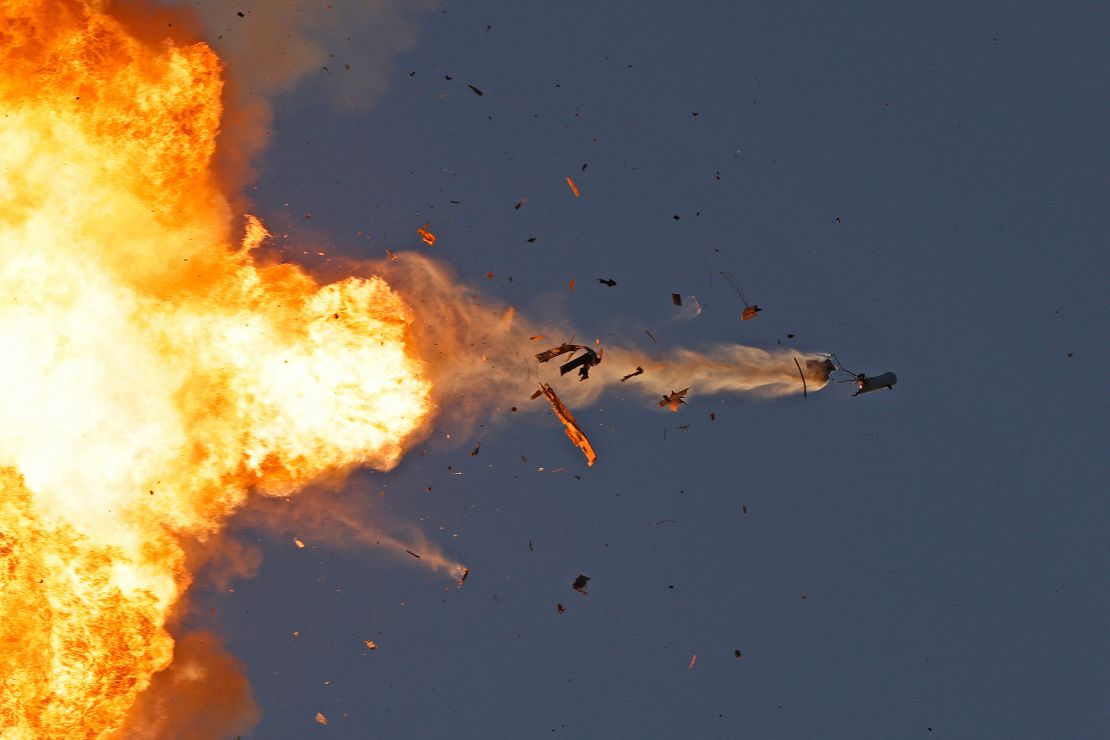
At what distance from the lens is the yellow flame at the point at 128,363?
449 centimetres

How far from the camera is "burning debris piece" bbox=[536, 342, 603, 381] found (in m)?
4.69

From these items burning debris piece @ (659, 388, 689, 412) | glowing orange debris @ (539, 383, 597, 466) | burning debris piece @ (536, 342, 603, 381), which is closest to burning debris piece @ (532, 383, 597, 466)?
glowing orange debris @ (539, 383, 597, 466)

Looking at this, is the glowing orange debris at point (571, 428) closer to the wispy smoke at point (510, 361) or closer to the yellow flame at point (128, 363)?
the wispy smoke at point (510, 361)

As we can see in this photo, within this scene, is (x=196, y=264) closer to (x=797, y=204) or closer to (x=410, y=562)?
(x=410, y=562)

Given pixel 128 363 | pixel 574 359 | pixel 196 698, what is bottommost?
pixel 196 698

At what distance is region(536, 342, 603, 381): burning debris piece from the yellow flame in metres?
0.91

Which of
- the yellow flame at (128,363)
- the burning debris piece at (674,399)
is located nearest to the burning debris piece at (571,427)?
the burning debris piece at (674,399)

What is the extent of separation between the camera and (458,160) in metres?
4.67

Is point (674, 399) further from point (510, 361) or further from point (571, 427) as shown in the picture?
point (510, 361)

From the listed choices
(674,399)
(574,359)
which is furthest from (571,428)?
(674,399)

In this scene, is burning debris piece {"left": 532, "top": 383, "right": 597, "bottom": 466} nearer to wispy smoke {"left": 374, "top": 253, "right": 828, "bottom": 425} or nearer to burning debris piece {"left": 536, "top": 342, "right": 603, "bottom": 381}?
wispy smoke {"left": 374, "top": 253, "right": 828, "bottom": 425}

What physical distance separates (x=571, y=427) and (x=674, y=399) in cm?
78

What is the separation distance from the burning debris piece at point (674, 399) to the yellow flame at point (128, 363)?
1.71m

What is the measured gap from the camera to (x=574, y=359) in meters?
4.70
